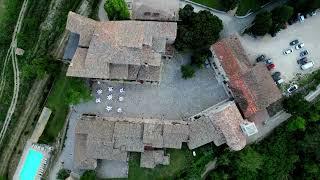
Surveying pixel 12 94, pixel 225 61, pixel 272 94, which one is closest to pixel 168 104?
pixel 225 61

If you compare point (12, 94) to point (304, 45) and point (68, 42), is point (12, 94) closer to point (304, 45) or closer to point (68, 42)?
point (68, 42)

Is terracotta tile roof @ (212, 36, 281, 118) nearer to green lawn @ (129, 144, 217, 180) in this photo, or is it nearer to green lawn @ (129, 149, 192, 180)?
green lawn @ (129, 144, 217, 180)

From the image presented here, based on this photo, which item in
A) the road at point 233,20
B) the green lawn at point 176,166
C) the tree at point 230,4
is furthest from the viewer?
the road at point 233,20

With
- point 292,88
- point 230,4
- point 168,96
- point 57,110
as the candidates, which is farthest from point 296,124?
point 57,110

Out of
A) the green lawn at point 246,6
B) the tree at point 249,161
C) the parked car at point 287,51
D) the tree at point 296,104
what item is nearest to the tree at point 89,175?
the tree at point 249,161

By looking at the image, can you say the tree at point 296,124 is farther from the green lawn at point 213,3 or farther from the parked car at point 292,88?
the green lawn at point 213,3

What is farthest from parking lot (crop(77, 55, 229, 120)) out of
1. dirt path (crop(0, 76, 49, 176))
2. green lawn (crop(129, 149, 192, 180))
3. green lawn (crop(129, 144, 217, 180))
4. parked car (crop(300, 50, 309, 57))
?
parked car (crop(300, 50, 309, 57))
